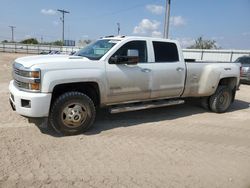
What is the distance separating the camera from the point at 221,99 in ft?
22.8

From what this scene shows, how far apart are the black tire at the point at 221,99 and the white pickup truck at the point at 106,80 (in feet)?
0.93

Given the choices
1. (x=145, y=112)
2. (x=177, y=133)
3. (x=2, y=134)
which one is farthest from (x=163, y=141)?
(x=2, y=134)

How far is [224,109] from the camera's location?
7.02 m

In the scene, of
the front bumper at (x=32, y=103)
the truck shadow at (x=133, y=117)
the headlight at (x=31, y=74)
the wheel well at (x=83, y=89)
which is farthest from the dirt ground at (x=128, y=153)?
the headlight at (x=31, y=74)

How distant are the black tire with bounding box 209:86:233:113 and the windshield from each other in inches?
131

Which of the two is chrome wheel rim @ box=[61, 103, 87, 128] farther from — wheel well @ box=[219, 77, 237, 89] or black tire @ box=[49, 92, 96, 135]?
wheel well @ box=[219, 77, 237, 89]

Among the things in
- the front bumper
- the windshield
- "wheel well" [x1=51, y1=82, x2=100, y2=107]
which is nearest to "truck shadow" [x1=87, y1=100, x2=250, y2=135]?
"wheel well" [x1=51, y1=82, x2=100, y2=107]

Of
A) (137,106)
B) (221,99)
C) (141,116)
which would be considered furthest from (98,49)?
(221,99)

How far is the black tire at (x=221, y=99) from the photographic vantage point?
267 inches

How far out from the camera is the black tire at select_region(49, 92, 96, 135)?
441cm

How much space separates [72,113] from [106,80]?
2.98ft

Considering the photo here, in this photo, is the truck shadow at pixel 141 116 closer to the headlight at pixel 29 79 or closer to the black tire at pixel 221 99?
the black tire at pixel 221 99

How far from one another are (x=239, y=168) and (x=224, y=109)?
354 cm

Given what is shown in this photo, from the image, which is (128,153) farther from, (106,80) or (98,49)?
(98,49)
